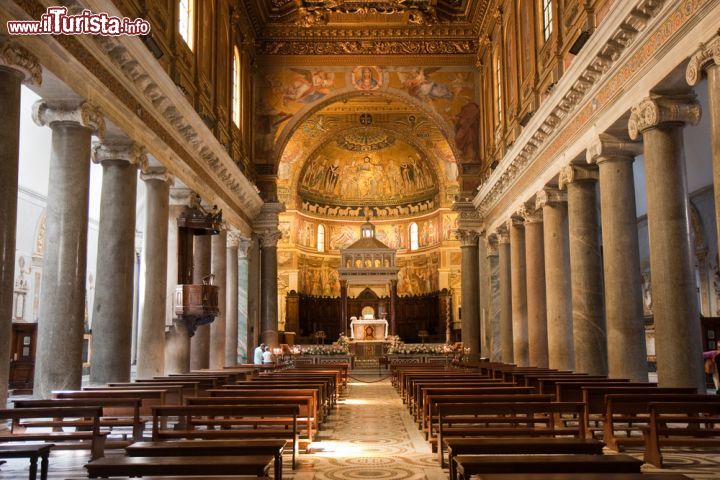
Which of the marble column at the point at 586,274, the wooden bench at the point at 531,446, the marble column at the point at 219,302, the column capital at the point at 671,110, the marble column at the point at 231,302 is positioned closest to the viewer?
the wooden bench at the point at 531,446

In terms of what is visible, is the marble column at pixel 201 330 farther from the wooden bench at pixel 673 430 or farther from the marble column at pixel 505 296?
the wooden bench at pixel 673 430

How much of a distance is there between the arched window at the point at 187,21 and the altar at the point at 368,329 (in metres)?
19.5

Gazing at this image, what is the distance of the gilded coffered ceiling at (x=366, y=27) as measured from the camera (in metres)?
27.5

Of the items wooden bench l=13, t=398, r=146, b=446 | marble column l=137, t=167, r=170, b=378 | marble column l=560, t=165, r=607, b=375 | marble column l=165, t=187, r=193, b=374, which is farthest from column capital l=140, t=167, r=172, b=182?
marble column l=560, t=165, r=607, b=375

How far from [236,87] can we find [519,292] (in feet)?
43.2

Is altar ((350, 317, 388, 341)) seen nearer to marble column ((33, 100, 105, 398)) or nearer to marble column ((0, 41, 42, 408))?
marble column ((33, 100, 105, 398))

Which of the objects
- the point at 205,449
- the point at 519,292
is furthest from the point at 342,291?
the point at 205,449

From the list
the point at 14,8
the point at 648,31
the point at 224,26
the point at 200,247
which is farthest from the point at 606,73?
the point at 224,26

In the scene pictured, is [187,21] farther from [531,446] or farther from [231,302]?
[531,446]

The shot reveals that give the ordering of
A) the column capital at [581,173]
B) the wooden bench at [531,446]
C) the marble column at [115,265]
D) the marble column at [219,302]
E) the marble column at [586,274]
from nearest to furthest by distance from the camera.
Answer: the wooden bench at [531,446] < the marble column at [115,265] < the marble column at [586,274] < the column capital at [581,173] < the marble column at [219,302]

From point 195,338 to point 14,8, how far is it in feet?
42.1

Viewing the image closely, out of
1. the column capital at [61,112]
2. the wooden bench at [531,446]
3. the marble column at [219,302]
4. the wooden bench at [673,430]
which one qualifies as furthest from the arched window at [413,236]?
the wooden bench at [531,446]

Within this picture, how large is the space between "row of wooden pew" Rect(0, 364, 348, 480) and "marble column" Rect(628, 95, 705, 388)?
5644 mm

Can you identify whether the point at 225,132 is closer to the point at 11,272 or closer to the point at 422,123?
the point at 11,272
